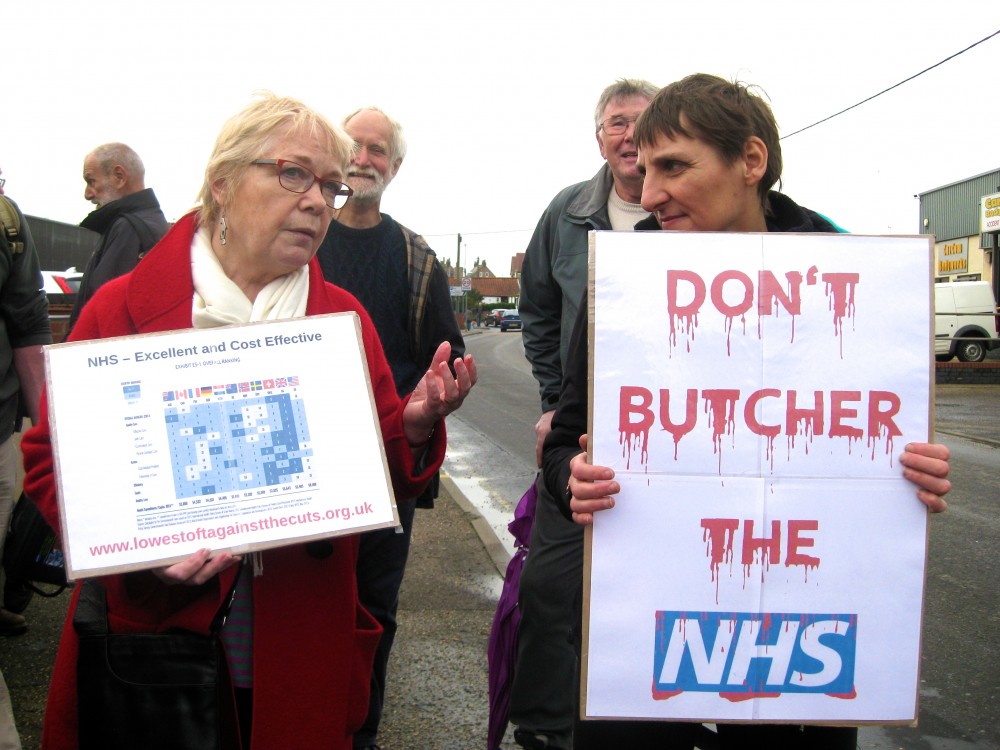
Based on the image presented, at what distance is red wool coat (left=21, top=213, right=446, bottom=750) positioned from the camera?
73.7 inches

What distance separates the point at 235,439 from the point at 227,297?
371 millimetres

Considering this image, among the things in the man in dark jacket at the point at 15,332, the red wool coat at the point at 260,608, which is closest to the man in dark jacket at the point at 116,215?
the man in dark jacket at the point at 15,332

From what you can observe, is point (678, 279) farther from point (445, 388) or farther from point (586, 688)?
point (586, 688)

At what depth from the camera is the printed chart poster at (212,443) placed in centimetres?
171

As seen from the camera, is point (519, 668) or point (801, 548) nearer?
point (801, 548)

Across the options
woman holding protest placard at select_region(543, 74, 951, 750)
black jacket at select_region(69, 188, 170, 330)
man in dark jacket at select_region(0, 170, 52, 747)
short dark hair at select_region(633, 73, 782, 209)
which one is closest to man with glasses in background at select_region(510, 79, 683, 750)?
woman holding protest placard at select_region(543, 74, 951, 750)

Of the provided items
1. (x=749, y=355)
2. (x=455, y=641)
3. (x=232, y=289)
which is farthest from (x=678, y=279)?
(x=455, y=641)

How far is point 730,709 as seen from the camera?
1.71m

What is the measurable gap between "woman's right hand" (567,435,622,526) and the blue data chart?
54cm

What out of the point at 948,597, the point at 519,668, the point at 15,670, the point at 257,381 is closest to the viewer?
the point at 257,381

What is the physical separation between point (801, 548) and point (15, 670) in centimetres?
335

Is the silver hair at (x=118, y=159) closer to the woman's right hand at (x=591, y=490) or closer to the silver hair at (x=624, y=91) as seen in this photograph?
the silver hair at (x=624, y=91)

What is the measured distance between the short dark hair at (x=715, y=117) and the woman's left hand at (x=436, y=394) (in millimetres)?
648

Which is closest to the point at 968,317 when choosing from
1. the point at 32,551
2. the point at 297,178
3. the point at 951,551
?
the point at 951,551
